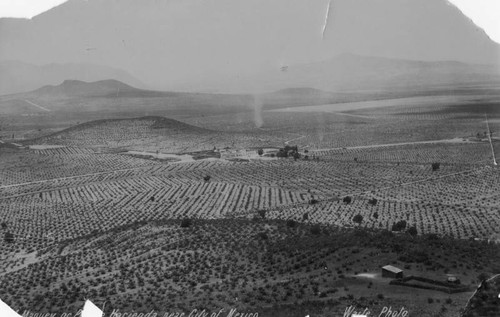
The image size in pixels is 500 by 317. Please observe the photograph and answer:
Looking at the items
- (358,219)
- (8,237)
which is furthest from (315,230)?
(8,237)

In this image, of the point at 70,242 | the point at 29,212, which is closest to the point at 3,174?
the point at 29,212

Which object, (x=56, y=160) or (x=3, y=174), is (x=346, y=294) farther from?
(x=56, y=160)

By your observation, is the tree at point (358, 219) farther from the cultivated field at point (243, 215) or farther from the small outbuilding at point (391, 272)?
the small outbuilding at point (391, 272)

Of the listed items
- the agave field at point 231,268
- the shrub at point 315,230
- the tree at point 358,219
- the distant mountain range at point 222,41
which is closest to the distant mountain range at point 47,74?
the distant mountain range at point 222,41

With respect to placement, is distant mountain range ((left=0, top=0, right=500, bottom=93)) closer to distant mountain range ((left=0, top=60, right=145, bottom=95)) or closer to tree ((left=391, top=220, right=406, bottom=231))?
distant mountain range ((left=0, top=60, right=145, bottom=95))

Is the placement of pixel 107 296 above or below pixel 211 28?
below

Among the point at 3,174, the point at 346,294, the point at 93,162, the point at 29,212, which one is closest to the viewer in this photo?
the point at 346,294

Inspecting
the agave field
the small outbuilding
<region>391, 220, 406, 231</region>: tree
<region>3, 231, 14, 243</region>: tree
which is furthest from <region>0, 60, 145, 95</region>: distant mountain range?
the small outbuilding
